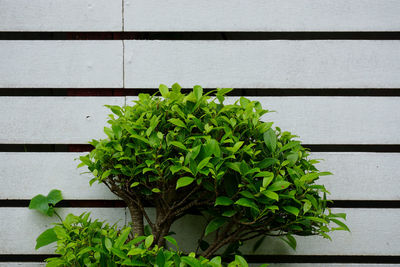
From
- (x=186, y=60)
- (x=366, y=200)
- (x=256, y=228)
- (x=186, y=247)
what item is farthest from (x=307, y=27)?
(x=186, y=247)

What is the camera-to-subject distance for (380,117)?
1590 mm

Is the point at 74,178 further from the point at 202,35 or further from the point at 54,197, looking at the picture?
→ the point at 202,35

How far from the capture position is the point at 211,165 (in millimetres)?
992

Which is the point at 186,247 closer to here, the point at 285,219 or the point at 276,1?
the point at 285,219

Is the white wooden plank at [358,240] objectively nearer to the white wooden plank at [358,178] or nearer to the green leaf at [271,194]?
the white wooden plank at [358,178]

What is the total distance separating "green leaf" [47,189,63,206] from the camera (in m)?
1.54

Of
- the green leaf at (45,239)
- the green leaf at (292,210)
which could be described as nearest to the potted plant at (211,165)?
the green leaf at (292,210)

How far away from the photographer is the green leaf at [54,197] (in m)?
1.54

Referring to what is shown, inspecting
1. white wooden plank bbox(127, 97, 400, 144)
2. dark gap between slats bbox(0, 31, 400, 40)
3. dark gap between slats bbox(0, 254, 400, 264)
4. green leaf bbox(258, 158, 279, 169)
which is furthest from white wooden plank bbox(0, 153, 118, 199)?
green leaf bbox(258, 158, 279, 169)

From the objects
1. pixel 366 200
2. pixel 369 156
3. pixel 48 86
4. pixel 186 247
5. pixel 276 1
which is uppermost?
pixel 276 1

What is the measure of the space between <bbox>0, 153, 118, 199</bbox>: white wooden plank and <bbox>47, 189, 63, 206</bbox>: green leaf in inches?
1.0

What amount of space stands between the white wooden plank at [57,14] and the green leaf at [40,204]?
932 millimetres

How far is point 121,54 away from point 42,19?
476mm

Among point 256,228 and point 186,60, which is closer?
point 256,228
